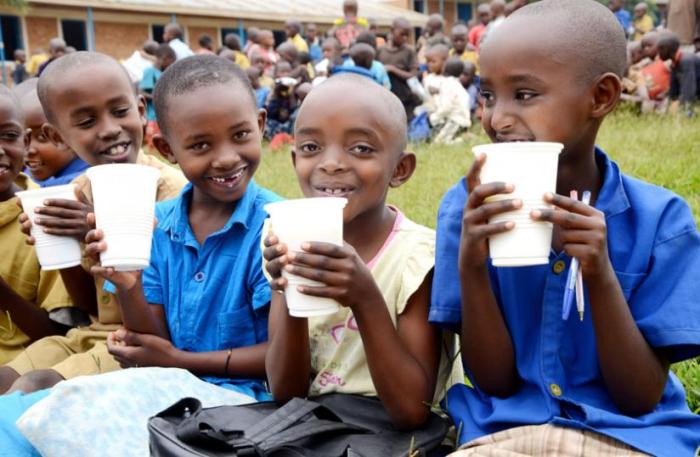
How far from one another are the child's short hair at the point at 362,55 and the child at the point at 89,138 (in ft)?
25.4

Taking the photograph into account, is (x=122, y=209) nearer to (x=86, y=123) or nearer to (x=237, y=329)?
(x=237, y=329)

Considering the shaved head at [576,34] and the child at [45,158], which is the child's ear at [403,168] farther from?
the child at [45,158]

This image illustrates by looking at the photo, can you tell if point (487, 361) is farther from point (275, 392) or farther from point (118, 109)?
point (118, 109)

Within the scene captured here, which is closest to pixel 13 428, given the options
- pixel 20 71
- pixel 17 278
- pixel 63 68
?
pixel 17 278

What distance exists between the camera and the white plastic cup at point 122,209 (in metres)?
2.12

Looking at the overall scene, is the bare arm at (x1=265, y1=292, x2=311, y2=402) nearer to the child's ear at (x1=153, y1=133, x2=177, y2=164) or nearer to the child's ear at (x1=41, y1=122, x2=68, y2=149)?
the child's ear at (x1=153, y1=133, x2=177, y2=164)

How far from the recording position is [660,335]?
70.9 inches

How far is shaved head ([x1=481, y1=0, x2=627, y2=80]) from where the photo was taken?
183 centimetres

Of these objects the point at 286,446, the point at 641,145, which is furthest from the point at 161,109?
the point at 641,145

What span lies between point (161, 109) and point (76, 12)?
63.6ft

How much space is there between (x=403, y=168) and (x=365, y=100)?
0.25 meters

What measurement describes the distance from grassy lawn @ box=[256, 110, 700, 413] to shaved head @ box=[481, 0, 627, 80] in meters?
2.57

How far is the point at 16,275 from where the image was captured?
126 inches

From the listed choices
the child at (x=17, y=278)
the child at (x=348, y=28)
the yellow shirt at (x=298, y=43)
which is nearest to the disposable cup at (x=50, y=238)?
the child at (x=17, y=278)
